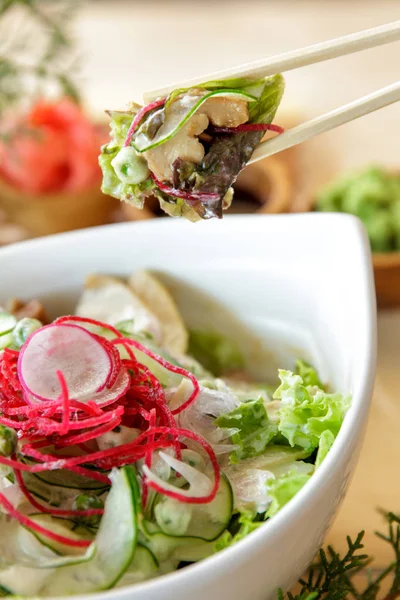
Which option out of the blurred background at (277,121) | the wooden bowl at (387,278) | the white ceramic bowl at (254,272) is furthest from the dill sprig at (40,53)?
the wooden bowl at (387,278)

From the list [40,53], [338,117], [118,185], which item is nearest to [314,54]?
[338,117]

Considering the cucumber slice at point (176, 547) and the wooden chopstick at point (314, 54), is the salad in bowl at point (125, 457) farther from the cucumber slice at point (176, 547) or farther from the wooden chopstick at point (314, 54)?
the wooden chopstick at point (314, 54)

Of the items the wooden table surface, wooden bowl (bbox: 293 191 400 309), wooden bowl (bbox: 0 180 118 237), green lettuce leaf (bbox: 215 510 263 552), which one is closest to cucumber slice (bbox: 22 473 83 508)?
green lettuce leaf (bbox: 215 510 263 552)

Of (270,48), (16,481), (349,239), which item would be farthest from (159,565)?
(270,48)

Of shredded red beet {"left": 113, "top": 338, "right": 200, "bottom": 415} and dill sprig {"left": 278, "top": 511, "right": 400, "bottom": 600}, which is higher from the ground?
shredded red beet {"left": 113, "top": 338, "right": 200, "bottom": 415}

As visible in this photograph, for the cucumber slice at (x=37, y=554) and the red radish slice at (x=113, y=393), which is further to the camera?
the red radish slice at (x=113, y=393)

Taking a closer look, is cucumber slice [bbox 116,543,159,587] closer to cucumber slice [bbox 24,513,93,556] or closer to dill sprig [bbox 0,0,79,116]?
cucumber slice [bbox 24,513,93,556]
